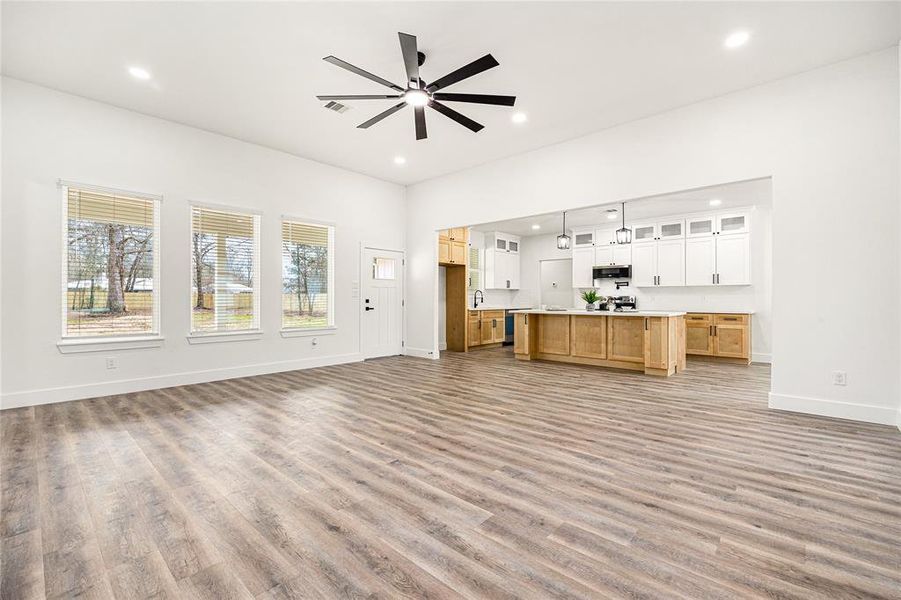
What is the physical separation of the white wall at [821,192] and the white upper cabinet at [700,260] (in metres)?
4.22

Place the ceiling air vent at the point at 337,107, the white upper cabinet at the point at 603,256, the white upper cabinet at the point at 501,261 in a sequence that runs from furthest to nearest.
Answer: the white upper cabinet at the point at 501,261 < the white upper cabinet at the point at 603,256 < the ceiling air vent at the point at 337,107

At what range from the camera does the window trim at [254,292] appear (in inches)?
207

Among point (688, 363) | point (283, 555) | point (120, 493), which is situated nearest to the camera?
point (283, 555)

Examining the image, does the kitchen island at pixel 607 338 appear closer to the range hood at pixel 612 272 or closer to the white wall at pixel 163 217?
the range hood at pixel 612 272

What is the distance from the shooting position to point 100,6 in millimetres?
3098

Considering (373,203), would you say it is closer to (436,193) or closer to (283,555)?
(436,193)

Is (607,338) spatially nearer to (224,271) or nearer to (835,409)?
(835,409)

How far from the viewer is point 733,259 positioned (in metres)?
7.82

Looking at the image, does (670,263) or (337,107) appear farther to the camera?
(670,263)

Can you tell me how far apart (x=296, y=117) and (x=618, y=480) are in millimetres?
5109

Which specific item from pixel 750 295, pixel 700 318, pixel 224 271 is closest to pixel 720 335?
pixel 700 318

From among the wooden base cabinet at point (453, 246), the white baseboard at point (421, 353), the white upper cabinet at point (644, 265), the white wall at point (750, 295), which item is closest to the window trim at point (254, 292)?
the white baseboard at point (421, 353)

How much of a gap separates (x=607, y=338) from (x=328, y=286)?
4698 millimetres

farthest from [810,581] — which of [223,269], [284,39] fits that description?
[223,269]
